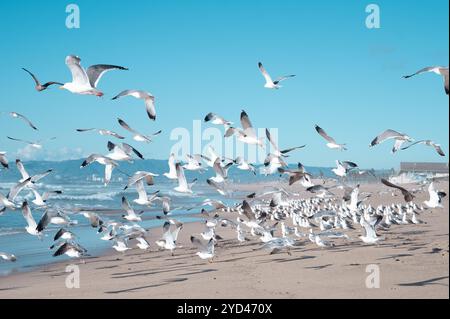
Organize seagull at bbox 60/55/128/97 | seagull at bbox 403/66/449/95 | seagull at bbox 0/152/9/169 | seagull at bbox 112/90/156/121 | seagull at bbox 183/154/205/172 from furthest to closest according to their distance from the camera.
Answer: seagull at bbox 183/154/205/172 → seagull at bbox 0/152/9/169 → seagull at bbox 112/90/156/121 → seagull at bbox 60/55/128/97 → seagull at bbox 403/66/449/95

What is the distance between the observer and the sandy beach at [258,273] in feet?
25.8

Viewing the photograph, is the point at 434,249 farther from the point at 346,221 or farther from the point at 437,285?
the point at 346,221

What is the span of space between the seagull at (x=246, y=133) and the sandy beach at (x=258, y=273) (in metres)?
2.29

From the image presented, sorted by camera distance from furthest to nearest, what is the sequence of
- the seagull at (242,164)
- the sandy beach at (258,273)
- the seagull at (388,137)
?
1. the seagull at (242,164)
2. the seagull at (388,137)
3. the sandy beach at (258,273)

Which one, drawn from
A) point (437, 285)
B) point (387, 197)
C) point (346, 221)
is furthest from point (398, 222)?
point (387, 197)

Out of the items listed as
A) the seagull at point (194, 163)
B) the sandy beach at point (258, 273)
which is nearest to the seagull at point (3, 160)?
the sandy beach at point (258, 273)

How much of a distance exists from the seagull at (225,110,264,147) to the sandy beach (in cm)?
229

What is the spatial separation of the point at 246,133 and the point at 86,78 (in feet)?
10.7

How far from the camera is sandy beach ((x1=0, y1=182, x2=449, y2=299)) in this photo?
7855 millimetres

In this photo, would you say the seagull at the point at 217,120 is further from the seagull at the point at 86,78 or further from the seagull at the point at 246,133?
the seagull at the point at 86,78

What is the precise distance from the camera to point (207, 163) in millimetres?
12305

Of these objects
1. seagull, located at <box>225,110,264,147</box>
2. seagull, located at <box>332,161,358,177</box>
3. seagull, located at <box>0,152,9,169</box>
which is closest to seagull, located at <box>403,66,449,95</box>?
seagull, located at <box>225,110,264,147</box>

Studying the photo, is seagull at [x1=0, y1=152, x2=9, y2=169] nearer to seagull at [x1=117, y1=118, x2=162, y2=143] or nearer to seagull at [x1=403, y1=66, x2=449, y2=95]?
seagull at [x1=117, y1=118, x2=162, y2=143]
